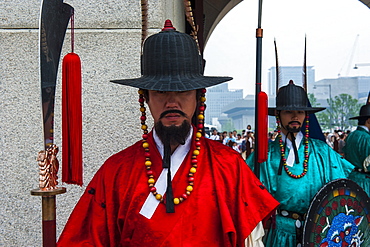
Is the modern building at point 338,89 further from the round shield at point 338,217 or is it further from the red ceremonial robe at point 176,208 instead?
the red ceremonial robe at point 176,208

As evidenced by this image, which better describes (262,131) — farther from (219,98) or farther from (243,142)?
(219,98)

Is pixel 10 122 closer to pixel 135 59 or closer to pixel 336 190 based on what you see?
pixel 135 59

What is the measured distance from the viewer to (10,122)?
125 inches

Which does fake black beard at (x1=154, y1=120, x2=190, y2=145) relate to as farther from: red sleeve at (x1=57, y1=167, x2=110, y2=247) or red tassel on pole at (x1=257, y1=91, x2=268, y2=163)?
red tassel on pole at (x1=257, y1=91, x2=268, y2=163)

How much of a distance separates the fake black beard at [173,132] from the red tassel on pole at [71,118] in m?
0.37

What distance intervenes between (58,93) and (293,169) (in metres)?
1.92

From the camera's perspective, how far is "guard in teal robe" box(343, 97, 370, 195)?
5.95 m

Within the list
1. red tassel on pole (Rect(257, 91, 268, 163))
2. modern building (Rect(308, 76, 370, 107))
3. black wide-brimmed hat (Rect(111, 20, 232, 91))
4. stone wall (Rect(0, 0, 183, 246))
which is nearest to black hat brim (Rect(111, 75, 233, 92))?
black wide-brimmed hat (Rect(111, 20, 232, 91))

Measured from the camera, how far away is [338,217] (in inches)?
123

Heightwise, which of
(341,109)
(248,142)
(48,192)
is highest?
(341,109)

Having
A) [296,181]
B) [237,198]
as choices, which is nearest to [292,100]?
[296,181]

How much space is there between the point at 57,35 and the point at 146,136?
2.02ft

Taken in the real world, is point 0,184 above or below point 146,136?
below

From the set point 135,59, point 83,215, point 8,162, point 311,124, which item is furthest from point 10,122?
point 311,124
